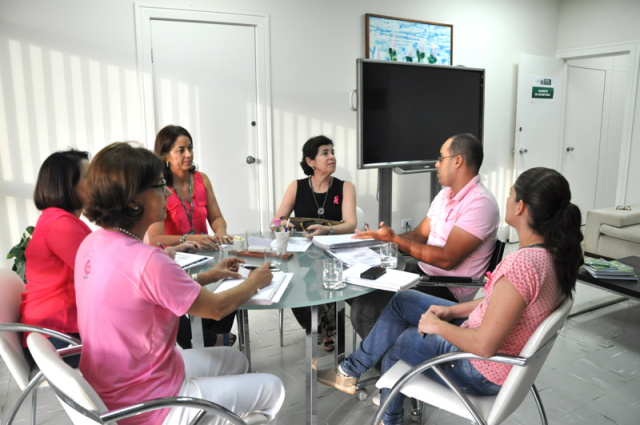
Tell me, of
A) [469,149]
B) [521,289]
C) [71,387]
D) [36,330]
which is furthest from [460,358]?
[36,330]

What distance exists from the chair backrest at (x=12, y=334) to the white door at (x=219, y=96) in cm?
218

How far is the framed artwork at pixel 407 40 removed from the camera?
15.0 feet

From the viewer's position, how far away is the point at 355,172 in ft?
15.7

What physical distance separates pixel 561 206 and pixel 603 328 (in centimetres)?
219

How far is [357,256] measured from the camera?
216cm

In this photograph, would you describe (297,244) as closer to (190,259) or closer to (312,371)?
(190,259)

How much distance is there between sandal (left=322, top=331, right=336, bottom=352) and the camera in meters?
2.84

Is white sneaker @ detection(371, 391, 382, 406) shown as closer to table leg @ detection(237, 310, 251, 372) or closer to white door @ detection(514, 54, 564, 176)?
table leg @ detection(237, 310, 251, 372)

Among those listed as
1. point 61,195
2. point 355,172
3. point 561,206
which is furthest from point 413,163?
point 61,195

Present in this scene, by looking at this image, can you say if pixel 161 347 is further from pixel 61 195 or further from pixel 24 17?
pixel 24 17

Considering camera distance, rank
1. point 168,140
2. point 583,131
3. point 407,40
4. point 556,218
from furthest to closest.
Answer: point 583,131
point 407,40
point 168,140
point 556,218

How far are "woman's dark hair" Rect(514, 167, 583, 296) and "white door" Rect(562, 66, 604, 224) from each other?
534 centimetres

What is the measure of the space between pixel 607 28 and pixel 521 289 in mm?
5490

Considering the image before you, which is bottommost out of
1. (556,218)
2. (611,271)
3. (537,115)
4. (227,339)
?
(227,339)
